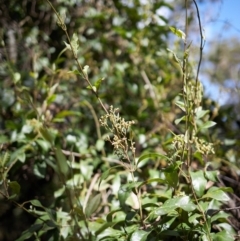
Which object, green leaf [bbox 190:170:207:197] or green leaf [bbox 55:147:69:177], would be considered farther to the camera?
green leaf [bbox 190:170:207:197]

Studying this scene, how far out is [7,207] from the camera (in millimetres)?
1287

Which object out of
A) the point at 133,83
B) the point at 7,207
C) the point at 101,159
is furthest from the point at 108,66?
the point at 7,207

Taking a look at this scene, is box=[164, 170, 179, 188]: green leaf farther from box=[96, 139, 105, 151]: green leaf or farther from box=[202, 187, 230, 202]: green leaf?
box=[96, 139, 105, 151]: green leaf

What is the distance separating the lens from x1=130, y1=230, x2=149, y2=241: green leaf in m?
0.74

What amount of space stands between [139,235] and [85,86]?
3.72ft

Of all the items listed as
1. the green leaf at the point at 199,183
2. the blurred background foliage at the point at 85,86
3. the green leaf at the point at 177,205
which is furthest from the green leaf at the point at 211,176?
the blurred background foliage at the point at 85,86

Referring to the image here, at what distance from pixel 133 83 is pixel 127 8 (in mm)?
459

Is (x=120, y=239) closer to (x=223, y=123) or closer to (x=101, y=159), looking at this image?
(x=101, y=159)

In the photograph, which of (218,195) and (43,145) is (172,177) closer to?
(218,195)

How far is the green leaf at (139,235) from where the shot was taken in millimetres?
742

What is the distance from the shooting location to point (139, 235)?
0.75 m

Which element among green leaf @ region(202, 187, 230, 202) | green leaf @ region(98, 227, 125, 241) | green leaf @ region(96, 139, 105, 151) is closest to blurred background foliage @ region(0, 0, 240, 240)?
green leaf @ region(96, 139, 105, 151)

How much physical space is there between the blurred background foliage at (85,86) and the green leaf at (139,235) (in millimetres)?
460

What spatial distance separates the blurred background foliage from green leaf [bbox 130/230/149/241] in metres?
0.46
